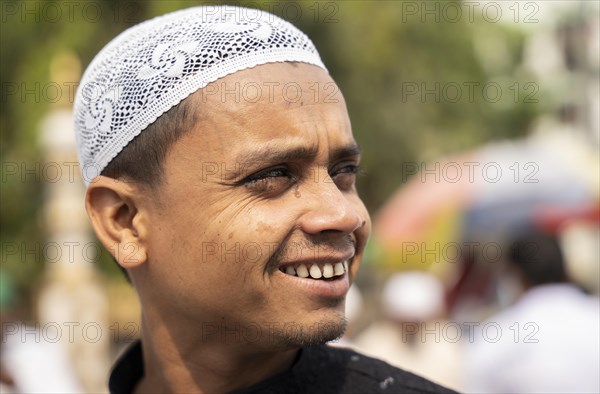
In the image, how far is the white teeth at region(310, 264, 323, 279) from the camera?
2145 mm

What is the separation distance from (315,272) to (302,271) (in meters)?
0.03

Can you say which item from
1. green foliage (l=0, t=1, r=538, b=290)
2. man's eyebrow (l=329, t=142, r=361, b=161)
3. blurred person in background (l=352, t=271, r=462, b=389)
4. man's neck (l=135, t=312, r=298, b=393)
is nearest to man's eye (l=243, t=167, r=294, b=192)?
man's eyebrow (l=329, t=142, r=361, b=161)

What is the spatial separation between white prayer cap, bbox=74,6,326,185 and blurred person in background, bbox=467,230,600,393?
8.63 feet

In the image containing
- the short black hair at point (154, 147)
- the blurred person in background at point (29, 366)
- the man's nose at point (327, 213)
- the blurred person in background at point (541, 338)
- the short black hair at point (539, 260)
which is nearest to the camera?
the man's nose at point (327, 213)

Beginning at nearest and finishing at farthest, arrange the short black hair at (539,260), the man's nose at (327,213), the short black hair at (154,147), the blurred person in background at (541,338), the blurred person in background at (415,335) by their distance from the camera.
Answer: the man's nose at (327,213) < the short black hair at (154,147) < the blurred person in background at (541,338) < the short black hair at (539,260) < the blurred person in background at (415,335)

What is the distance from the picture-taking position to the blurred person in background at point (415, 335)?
731 centimetres

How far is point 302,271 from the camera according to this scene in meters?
2.14

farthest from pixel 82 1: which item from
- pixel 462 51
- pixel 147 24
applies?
pixel 147 24

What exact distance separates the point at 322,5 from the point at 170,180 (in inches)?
548

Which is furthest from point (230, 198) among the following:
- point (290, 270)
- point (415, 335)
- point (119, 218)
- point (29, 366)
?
point (415, 335)

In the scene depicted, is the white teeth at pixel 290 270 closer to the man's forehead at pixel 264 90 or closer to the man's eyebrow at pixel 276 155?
the man's eyebrow at pixel 276 155

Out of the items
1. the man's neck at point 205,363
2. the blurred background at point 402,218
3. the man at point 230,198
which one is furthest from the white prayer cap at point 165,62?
the blurred background at point 402,218

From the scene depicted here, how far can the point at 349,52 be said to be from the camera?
60.8ft

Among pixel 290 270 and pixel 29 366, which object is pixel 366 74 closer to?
pixel 29 366
